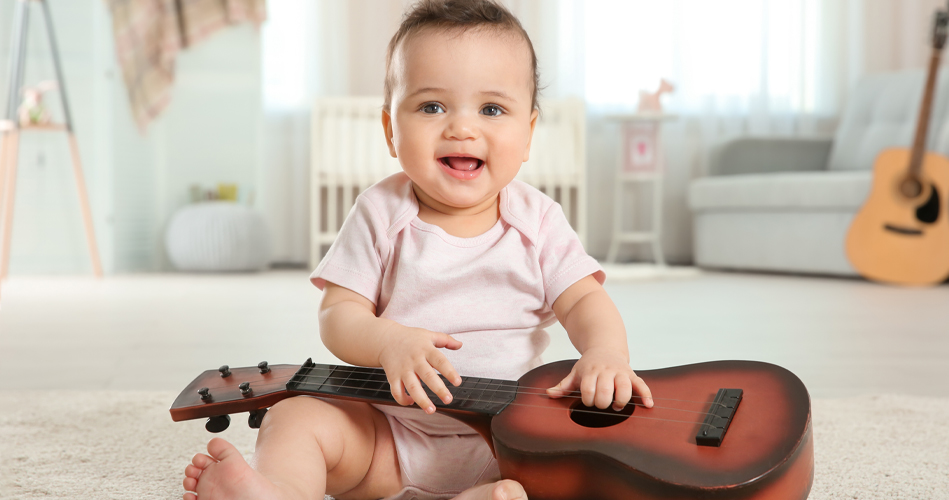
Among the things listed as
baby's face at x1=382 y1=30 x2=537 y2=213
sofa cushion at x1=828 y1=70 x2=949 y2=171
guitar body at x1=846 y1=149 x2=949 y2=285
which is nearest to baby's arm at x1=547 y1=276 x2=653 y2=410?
baby's face at x1=382 y1=30 x2=537 y2=213

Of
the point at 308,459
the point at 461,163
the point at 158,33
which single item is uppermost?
the point at 158,33

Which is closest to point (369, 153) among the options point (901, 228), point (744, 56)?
point (744, 56)

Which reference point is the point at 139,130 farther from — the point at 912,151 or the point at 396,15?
the point at 912,151

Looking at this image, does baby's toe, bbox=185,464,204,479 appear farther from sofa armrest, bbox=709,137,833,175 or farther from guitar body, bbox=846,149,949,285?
sofa armrest, bbox=709,137,833,175

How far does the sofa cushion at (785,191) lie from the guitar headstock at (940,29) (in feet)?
1.60

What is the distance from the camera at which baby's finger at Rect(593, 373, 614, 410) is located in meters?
0.49

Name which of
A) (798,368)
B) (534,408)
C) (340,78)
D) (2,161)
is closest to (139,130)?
(2,161)

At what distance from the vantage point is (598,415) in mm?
502

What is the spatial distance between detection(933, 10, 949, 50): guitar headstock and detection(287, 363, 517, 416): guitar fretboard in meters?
2.65

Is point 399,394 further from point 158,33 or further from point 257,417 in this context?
point 158,33

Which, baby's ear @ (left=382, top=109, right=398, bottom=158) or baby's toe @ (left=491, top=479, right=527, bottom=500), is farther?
baby's ear @ (left=382, top=109, right=398, bottom=158)

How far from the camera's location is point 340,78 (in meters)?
3.41

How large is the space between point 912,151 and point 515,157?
7.77ft

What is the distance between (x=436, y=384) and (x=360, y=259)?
0.19 meters
